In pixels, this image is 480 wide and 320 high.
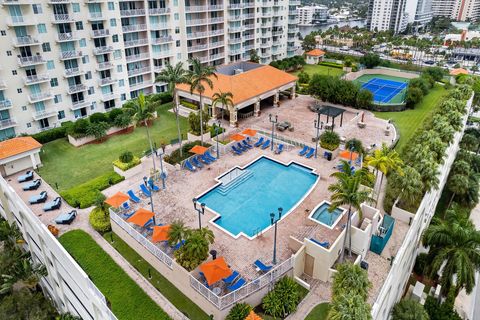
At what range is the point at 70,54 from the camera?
146 ft

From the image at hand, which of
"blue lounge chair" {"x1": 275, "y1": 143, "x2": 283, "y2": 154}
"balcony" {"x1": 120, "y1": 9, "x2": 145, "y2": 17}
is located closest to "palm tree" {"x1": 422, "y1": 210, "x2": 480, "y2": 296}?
"blue lounge chair" {"x1": 275, "y1": 143, "x2": 283, "y2": 154}

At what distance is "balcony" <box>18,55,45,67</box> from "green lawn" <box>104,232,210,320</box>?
26.2 metres

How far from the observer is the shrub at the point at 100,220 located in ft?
91.7

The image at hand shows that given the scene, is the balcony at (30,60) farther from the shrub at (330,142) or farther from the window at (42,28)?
the shrub at (330,142)

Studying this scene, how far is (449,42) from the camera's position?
431 feet

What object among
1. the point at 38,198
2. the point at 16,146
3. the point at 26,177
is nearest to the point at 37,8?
the point at 16,146

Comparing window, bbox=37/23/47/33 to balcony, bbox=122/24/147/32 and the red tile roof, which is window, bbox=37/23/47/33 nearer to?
balcony, bbox=122/24/147/32

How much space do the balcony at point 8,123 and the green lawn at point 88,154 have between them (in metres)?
4.40

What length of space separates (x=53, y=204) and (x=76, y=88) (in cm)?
2157

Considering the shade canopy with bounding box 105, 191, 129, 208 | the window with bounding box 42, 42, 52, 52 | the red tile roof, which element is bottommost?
the shade canopy with bounding box 105, 191, 129, 208

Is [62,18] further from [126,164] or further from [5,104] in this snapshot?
[126,164]

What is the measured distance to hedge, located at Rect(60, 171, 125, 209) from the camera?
103 ft

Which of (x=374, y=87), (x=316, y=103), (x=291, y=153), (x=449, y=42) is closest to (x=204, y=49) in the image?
(x=316, y=103)

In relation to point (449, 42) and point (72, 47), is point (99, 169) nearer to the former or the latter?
point (72, 47)
